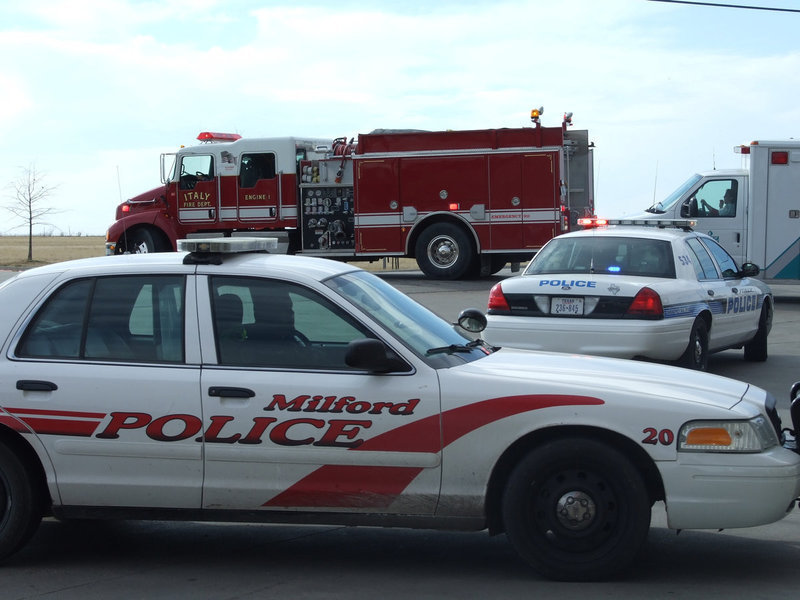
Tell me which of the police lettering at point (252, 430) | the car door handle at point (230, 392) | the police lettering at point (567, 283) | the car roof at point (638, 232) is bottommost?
the police lettering at point (252, 430)

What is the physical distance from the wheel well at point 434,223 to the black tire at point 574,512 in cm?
1846

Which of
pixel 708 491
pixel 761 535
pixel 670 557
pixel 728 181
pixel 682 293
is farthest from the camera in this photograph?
pixel 728 181

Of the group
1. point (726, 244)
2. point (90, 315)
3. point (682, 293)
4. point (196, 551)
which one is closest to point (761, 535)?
point (196, 551)

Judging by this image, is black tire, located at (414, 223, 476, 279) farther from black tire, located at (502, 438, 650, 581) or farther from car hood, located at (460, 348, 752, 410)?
black tire, located at (502, 438, 650, 581)

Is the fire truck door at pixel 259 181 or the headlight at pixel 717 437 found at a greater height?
the fire truck door at pixel 259 181

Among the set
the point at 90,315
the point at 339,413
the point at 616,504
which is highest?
the point at 90,315

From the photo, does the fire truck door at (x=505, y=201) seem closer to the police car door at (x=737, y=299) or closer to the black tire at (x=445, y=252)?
the black tire at (x=445, y=252)

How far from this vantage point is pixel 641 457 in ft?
16.2

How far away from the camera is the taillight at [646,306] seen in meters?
9.72

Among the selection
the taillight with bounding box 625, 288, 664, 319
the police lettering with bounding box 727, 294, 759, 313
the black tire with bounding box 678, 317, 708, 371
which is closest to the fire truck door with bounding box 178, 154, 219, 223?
the police lettering with bounding box 727, 294, 759, 313

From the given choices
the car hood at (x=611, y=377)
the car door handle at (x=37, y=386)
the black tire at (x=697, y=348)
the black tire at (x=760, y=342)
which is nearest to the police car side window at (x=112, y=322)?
the car door handle at (x=37, y=386)

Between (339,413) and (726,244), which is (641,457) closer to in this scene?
(339,413)

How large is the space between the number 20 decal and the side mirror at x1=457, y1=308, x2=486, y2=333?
1721 millimetres

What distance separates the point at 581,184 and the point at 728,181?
5062 millimetres
